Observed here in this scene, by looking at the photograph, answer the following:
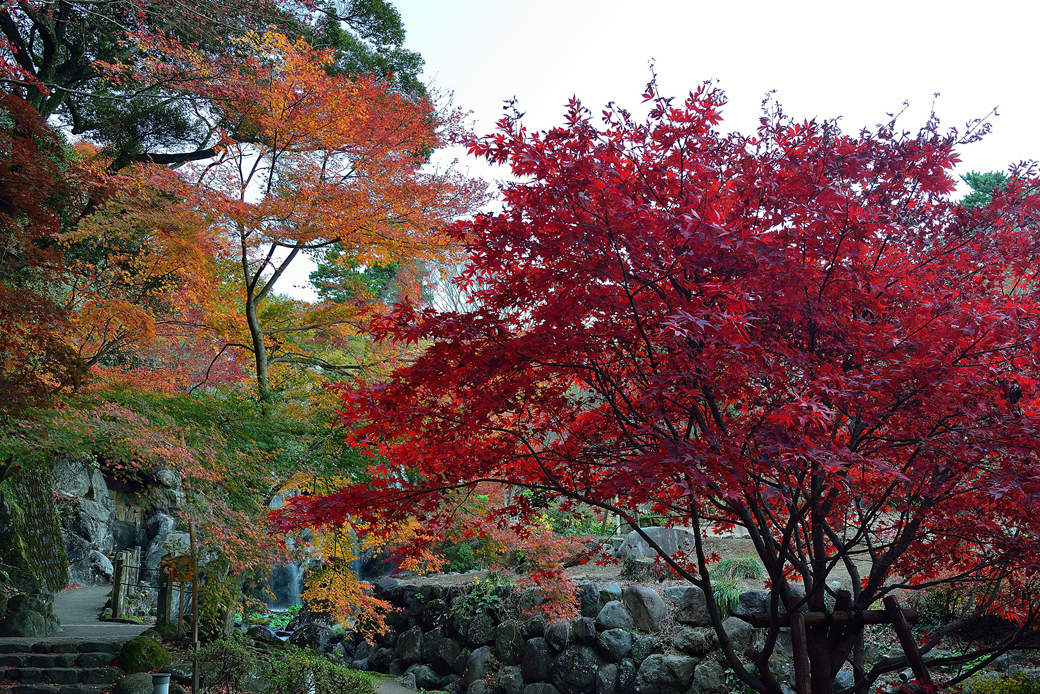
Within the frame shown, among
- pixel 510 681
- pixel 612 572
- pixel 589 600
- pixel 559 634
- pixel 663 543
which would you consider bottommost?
pixel 510 681

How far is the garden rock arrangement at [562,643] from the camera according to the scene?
967 cm

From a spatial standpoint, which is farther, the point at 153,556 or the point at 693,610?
the point at 153,556

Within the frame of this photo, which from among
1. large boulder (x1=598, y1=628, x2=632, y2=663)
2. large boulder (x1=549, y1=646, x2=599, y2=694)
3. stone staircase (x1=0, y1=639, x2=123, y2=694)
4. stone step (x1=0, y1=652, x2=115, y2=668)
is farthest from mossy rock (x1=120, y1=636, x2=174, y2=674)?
large boulder (x1=598, y1=628, x2=632, y2=663)

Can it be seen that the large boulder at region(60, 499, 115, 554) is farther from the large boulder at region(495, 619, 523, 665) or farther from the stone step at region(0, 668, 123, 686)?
the large boulder at region(495, 619, 523, 665)

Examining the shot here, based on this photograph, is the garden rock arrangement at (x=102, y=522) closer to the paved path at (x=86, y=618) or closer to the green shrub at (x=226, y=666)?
the paved path at (x=86, y=618)

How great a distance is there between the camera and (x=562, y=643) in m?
11.0

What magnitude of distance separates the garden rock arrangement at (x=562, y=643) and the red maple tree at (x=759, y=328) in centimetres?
531

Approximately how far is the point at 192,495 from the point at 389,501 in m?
4.88

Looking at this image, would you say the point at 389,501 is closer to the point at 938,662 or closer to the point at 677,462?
the point at 677,462

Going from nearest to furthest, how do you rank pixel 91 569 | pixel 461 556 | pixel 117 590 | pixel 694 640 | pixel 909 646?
1. pixel 909 646
2. pixel 694 640
3. pixel 117 590
4. pixel 461 556
5. pixel 91 569

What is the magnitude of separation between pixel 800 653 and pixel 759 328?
7.34ft

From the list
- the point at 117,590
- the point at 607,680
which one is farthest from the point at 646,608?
the point at 117,590

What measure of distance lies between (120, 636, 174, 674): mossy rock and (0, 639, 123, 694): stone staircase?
0.15 metres

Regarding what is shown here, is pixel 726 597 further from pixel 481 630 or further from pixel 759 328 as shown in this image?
pixel 759 328
